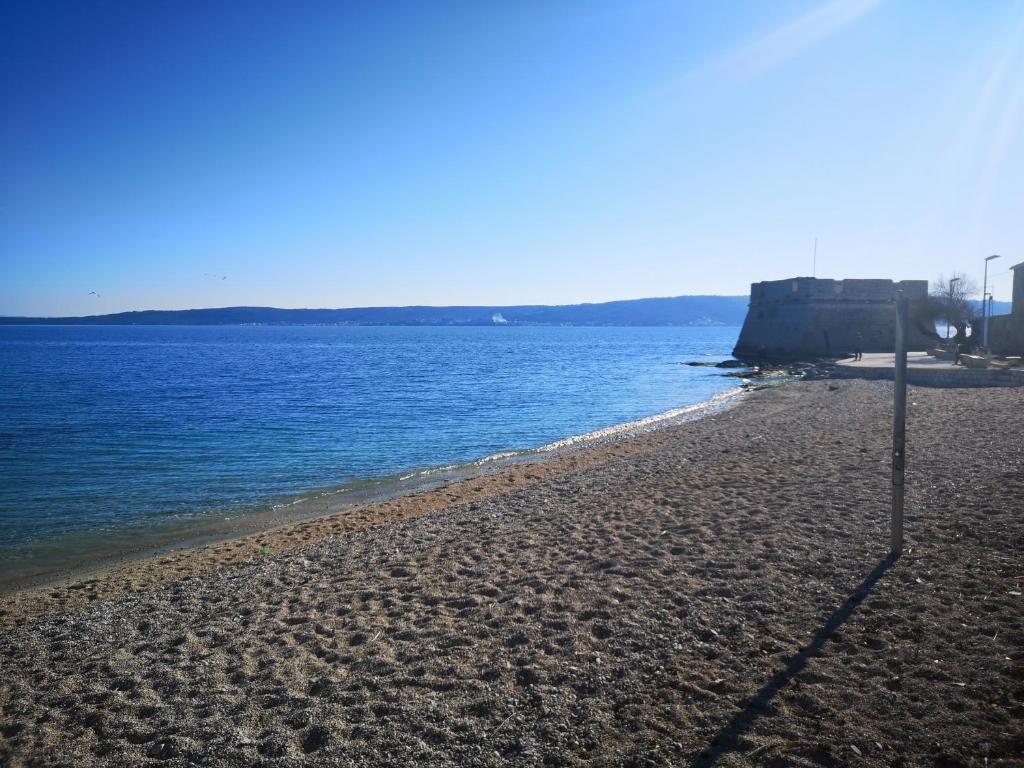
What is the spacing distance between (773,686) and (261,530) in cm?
893

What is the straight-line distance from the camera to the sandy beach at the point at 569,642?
11.9 ft

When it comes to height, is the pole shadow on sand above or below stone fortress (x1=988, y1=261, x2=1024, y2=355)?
below

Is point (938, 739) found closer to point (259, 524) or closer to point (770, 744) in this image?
point (770, 744)

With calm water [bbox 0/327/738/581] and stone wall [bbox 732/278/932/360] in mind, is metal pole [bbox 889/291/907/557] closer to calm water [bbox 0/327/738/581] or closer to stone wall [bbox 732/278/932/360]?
calm water [bbox 0/327/738/581]

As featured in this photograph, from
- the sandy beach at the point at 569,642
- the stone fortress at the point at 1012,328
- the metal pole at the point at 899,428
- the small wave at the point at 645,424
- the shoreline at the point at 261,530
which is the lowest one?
the shoreline at the point at 261,530

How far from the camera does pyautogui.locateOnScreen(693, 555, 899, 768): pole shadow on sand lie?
3.42 metres

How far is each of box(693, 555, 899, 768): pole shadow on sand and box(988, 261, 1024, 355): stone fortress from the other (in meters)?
29.9

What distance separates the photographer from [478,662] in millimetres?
4547

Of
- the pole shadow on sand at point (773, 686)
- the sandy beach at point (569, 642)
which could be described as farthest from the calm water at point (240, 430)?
the pole shadow on sand at point (773, 686)

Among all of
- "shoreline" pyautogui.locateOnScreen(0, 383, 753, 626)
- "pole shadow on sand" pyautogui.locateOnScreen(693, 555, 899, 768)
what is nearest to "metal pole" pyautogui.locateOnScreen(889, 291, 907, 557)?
"pole shadow on sand" pyautogui.locateOnScreen(693, 555, 899, 768)

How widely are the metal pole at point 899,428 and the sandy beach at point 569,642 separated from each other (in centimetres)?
23

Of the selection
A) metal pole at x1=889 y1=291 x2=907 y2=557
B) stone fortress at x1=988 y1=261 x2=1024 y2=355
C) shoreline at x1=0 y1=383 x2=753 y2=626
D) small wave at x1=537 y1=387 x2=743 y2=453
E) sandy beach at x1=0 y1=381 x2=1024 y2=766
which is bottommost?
shoreline at x1=0 y1=383 x2=753 y2=626

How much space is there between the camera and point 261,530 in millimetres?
10836

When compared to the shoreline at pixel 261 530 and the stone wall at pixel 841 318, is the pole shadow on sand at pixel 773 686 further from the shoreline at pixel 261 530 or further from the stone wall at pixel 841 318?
the stone wall at pixel 841 318
